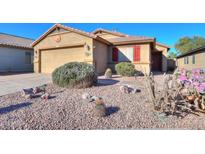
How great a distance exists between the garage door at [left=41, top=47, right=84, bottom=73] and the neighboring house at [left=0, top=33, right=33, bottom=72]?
3759 mm

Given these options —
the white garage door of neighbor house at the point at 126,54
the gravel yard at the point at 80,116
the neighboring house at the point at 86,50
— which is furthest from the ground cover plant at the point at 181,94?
the white garage door of neighbor house at the point at 126,54

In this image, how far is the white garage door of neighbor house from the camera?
13.5 metres

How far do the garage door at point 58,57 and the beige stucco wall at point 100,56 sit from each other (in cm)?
111

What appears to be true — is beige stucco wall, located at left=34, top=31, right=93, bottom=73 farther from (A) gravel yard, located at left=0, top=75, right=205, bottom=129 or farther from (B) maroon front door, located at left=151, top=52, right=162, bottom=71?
(B) maroon front door, located at left=151, top=52, right=162, bottom=71

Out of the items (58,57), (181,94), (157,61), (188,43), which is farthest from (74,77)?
(188,43)

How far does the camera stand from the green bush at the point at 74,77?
6.79 m

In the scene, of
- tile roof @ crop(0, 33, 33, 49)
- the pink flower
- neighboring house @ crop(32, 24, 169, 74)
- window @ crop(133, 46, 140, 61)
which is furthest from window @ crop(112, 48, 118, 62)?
the pink flower

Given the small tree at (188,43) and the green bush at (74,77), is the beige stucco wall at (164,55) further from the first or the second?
the small tree at (188,43)

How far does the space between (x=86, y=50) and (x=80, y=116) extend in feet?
27.1

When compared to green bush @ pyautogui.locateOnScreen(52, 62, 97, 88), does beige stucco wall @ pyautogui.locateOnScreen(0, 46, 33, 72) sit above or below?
above

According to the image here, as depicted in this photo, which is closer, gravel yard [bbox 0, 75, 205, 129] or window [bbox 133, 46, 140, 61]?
gravel yard [bbox 0, 75, 205, 129]

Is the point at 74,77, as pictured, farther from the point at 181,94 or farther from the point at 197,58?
the point at 197,58

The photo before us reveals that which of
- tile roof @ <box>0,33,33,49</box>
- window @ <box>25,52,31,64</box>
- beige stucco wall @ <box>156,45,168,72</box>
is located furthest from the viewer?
beige stucco wall @ <box>156,45,168,72</box>
